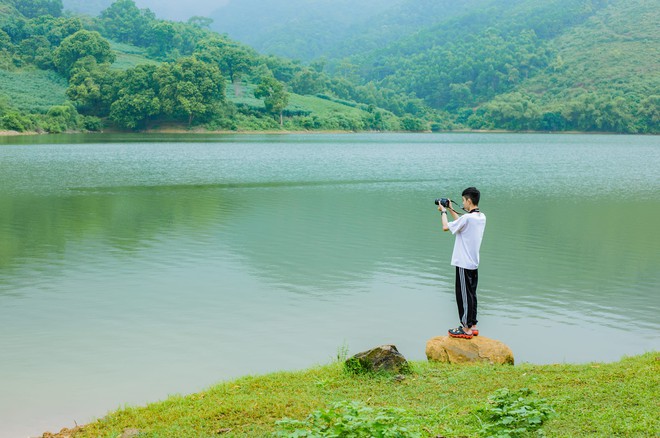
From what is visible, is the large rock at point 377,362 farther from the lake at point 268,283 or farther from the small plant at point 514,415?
the lake at point 268,283

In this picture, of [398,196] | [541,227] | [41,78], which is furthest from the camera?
[41,78]

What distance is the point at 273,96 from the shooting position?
452 ft

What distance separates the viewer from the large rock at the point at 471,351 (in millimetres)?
9703

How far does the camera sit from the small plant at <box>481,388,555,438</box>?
6434mm

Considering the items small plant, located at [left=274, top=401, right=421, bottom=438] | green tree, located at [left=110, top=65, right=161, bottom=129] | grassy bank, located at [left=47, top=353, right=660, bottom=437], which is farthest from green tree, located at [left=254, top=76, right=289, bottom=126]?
small plant, located at [left=274, top=401, right=421, bottom=438]

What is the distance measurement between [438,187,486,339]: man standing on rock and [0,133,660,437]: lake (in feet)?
5.31

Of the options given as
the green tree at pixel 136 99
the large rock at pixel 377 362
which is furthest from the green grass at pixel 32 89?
the large rock at pixel 377 362

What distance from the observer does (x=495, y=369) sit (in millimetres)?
9008

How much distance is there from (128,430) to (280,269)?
1054 centimetres

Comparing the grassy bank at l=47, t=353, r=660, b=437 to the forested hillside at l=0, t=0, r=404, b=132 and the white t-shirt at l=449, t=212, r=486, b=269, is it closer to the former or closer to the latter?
the white t-shirt at l=449, t=212, r=486, b=269

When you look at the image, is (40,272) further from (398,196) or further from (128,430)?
(398,196)

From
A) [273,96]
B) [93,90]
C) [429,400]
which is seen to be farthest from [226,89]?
[429,400]

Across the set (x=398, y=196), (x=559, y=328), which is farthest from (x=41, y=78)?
(x=559, y=328)

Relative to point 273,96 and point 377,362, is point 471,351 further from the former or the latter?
point 273,96
